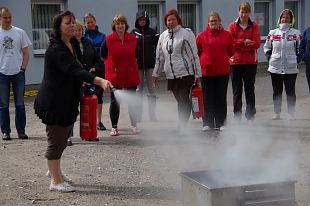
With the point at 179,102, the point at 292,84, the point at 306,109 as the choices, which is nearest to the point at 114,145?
the point at 179,102

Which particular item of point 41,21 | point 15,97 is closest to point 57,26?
point 15,97

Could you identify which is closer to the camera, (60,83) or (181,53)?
(60,83)

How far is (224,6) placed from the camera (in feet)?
59.2

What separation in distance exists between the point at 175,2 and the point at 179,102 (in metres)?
9.57

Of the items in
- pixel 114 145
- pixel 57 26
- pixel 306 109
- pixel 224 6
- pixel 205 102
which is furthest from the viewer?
pixel 224 6

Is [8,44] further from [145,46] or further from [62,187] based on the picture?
[62,187]

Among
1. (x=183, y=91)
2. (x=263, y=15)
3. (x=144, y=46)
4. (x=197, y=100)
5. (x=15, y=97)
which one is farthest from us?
(x=263, y=15)

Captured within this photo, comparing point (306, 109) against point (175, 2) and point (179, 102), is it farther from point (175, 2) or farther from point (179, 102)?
point (175, 2)

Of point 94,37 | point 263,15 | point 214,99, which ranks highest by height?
point 263,15

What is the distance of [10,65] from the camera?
778cm

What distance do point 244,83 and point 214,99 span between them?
84 centimetres

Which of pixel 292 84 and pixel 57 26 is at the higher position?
pixel 57 26

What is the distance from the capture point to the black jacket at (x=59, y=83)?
197 inches

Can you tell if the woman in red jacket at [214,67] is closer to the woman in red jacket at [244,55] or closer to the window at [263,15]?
the woman in red jacket at [244,55]
